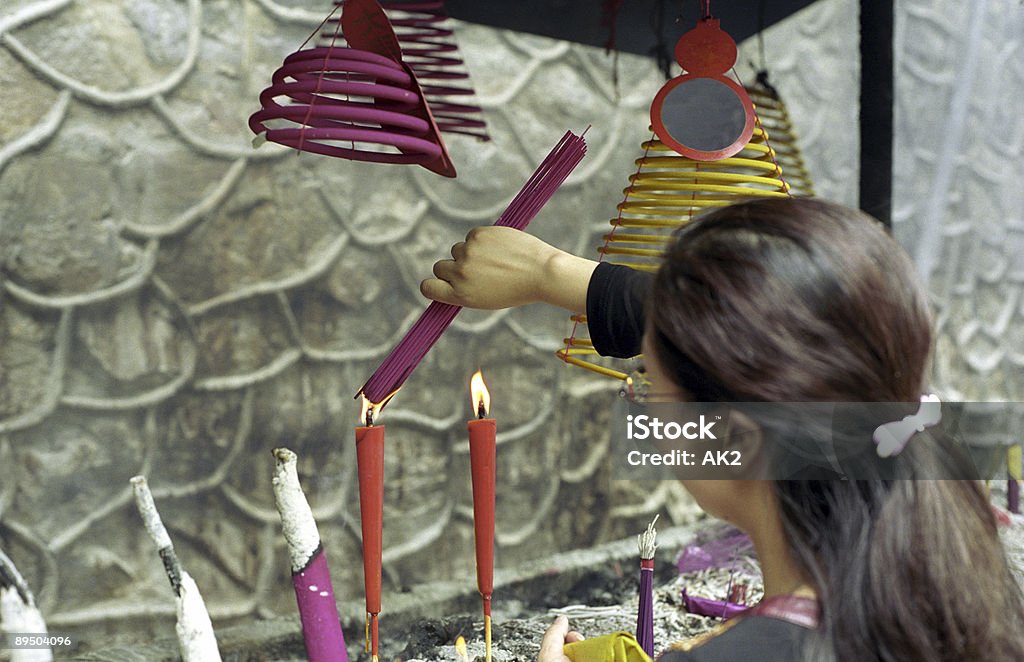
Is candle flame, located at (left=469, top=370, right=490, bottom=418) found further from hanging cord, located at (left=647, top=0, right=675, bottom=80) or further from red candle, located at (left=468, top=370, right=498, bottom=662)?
hanging cord, located at (left=647, top=0, right=675, bottom=80)

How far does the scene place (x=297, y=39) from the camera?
173cm

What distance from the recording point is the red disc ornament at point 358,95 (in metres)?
0.86

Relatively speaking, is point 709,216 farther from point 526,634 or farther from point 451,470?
point 451,470

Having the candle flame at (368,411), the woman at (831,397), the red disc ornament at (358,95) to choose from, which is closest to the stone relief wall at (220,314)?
the red disc ornament at (358,95)

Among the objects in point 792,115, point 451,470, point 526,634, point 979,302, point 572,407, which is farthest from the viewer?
point 979,302

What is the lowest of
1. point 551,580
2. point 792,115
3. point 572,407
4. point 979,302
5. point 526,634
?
point 551,580

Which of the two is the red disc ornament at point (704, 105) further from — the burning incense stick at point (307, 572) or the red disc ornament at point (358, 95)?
the burning incense stick at point (307, 572)

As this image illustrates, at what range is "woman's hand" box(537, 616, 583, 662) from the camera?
31.8 inches

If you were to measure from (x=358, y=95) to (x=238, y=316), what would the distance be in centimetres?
95

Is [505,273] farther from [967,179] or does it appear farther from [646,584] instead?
[967,179]

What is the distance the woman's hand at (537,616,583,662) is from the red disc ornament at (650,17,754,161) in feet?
1.85

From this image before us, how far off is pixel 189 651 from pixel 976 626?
26.4 inches

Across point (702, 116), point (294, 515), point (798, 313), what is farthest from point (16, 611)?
point (702, 116)

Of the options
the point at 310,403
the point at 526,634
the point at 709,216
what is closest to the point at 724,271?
the point at 709,216
